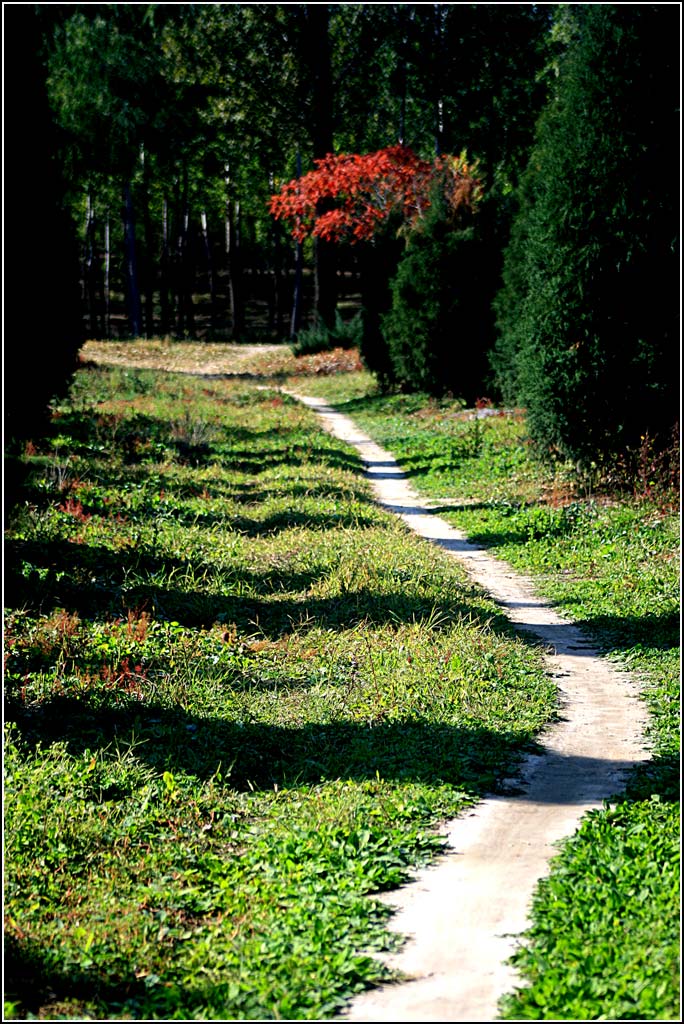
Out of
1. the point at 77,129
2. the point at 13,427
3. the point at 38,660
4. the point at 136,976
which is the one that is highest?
the point at 77,129

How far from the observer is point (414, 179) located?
2408 cm

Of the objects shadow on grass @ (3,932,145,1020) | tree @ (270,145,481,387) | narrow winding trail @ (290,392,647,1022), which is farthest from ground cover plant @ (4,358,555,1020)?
tree @ (270,145,481,387)

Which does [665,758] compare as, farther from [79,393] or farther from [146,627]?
[79,393]

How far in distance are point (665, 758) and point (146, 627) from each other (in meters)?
4.18

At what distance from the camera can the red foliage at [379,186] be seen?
21.5 m

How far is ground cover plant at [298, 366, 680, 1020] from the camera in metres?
3.89

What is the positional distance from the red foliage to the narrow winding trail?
1507 centimetres

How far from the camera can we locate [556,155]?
499 inches

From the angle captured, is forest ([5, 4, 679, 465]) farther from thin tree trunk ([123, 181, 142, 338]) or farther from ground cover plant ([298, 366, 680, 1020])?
ground cover plant ([298, 366, 680, 1020])

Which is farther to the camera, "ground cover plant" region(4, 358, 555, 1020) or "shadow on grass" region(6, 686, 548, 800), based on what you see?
"shadow on grass" region(6, 686, 548, 800)

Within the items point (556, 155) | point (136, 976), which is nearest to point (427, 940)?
point (136, 976)

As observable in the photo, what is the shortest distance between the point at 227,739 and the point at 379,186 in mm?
20884

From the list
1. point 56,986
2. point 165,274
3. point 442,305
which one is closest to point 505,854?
point 56,986

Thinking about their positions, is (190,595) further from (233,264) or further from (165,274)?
(165,274)
